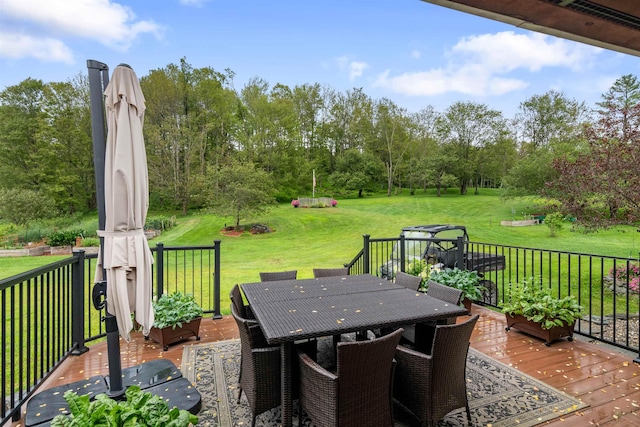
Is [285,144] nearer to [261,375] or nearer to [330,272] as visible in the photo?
[330,272]

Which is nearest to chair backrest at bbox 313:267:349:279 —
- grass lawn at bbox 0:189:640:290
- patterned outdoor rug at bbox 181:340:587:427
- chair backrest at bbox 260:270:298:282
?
chair backrest at bbox 260:270:298:282

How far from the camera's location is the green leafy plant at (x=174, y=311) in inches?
139

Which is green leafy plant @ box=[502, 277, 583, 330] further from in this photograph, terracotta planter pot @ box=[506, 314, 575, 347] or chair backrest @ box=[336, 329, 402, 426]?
chair backrest @ box=[336, 329, 402, 426]

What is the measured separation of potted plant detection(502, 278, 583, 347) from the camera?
3482 millimetres

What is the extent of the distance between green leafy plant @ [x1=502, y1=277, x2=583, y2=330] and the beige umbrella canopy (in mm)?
3755

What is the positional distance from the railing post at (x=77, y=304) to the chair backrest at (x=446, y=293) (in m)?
3.29

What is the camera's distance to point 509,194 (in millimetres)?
19391

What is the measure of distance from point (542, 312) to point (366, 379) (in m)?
2.70

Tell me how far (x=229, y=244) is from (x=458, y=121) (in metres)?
23.6

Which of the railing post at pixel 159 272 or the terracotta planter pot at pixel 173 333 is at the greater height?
the railing post at pixel 159 272

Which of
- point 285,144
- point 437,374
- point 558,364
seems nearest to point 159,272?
point 437,374

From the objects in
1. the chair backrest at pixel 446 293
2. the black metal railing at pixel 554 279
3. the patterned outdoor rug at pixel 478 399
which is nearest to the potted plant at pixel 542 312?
the black metal railing at pixel 554 279

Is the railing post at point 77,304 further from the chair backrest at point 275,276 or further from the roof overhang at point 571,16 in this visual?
the roof overhang at point 571,16

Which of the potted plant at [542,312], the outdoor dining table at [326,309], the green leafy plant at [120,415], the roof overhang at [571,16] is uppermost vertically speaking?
the roof overhang at [571,16]
